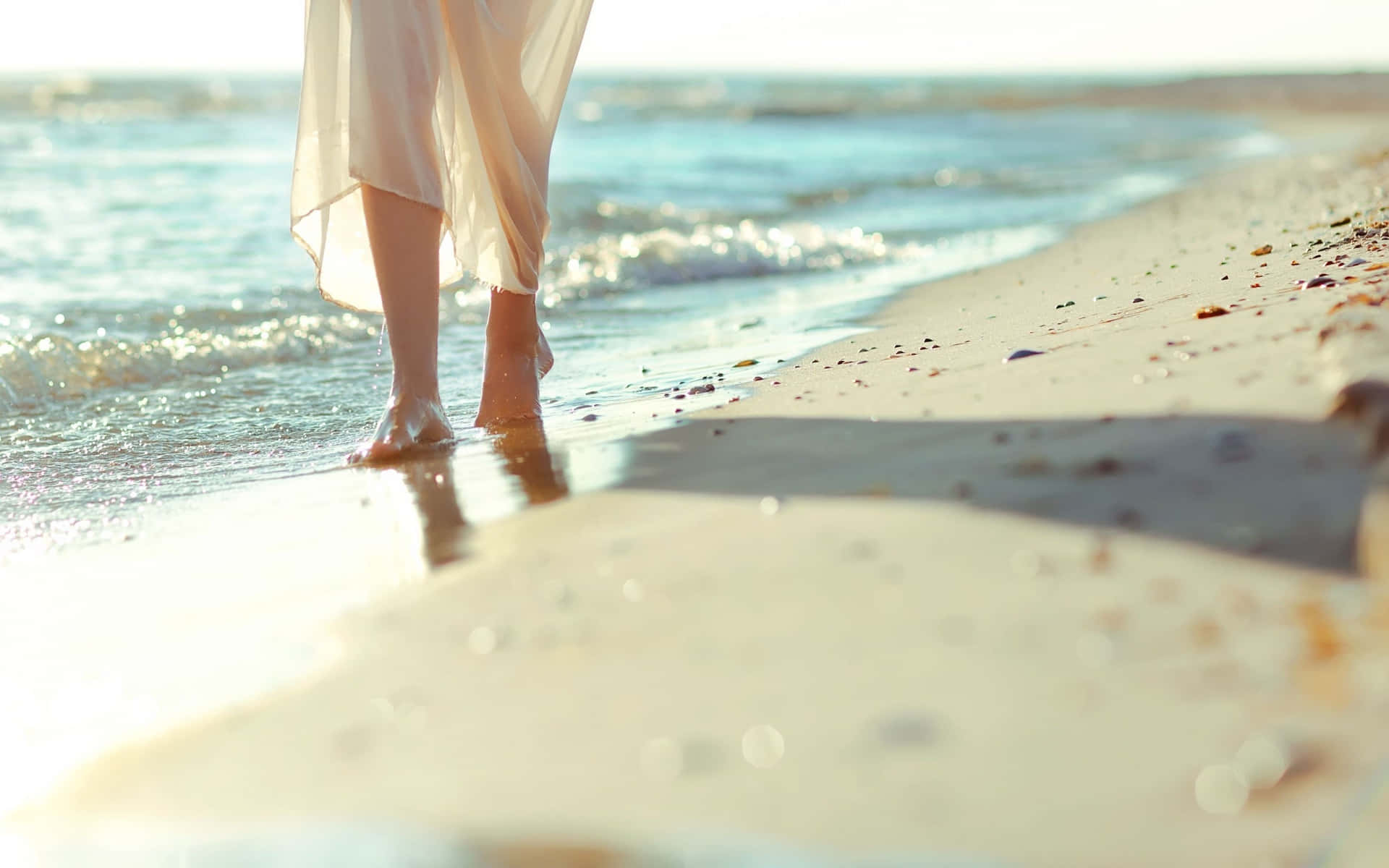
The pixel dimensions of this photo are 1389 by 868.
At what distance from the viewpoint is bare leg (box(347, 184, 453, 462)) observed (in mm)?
2393

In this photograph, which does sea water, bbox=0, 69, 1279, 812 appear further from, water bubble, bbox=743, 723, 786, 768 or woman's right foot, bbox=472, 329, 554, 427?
water bubble, bbox=743, 723, 786, 768

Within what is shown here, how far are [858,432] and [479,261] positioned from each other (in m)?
1.14

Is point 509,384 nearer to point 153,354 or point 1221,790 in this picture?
point 153,354

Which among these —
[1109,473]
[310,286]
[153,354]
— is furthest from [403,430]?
[310,286]

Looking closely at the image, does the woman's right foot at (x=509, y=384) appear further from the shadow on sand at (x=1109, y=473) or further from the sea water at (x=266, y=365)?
the shadow on sand at (x=1109, y=473)

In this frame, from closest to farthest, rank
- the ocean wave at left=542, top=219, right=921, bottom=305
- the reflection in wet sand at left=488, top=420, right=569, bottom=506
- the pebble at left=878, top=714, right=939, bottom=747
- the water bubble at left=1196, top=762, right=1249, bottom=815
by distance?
the water bubble at left=1196, top=762, right=1249, bottom=815 → the pebble at left=878, top=714, right=939, bottom=747 → the reflection in wet sand at left=488, top=420, right=569, bottom=506 → the ocean wave at left=542, top=219, right=921, bottom=305

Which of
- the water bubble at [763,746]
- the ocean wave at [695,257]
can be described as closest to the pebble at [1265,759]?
the water bubble at [763,746]

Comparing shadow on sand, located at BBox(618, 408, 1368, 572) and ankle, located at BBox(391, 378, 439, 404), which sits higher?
ankle, located at BBox(391, 378, 439, 404)

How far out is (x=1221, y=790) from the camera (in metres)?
0.97

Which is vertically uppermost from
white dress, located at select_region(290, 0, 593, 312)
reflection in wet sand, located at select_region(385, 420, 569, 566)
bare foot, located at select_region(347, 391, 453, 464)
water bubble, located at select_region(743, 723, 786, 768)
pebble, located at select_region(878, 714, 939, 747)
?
white dress, located at select_region(290, 0, 593, 312)

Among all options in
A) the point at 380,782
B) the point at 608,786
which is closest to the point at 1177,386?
the point at 608,786

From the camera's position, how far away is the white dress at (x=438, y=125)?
233 centimetres

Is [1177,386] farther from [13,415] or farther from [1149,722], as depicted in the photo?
[13,415]

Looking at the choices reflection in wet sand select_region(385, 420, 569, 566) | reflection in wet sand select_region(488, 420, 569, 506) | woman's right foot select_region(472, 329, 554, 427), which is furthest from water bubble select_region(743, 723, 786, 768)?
woman's right foot select_region(472, 329, 554, 427)
